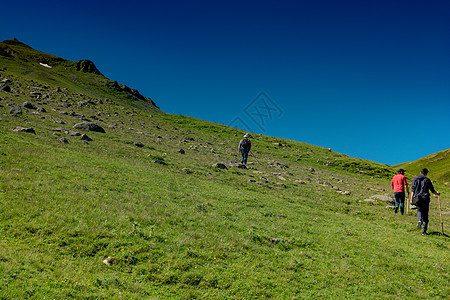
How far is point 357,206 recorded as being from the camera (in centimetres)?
2438

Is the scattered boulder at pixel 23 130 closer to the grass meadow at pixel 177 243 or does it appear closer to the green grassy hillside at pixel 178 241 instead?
the green grassy hillside at pixel 178 241

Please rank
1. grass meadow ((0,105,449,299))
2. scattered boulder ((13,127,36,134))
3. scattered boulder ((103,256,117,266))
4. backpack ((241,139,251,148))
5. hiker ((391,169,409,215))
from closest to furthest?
grass meadow ((0,105,449,299)) < scattered boulder ((103,256,117,266)) < hiker ((391,169,409,215)) < scattered boulder ((13,127,36,134)) < backpack ((241,139,251,148))

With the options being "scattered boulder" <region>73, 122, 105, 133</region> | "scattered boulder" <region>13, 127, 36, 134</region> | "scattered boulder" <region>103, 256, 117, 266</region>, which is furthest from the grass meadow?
"scattered boulder" <region>73, 122, 105, 133</region>

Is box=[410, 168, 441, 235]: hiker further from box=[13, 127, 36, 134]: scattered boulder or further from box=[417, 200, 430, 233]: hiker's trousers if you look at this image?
box=[13, 127, 36, 134]: scattered boulder

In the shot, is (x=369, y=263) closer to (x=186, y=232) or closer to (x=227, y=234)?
(x=227, y=234)

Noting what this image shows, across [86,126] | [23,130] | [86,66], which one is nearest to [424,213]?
[23,130]

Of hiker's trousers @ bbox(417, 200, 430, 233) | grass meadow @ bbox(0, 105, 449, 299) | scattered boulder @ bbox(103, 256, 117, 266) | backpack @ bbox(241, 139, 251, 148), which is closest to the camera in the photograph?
grass meadow @ bbox(0, 105, 449, 299)

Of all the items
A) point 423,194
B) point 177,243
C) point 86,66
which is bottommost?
point 177,243

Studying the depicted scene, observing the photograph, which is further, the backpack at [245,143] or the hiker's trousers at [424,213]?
the backpack at [245,143]

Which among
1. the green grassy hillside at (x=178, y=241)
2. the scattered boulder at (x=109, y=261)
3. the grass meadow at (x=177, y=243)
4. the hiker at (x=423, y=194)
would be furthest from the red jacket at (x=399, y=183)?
the scattered boulder at (x=109, y=261)

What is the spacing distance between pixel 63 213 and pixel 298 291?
34.5 ft

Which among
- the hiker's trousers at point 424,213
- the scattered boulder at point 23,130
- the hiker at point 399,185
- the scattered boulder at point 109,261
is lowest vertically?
the scattered boulder at point 109,261

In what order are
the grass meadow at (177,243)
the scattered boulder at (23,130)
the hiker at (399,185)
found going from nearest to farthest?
1. the grass meadow at (177,243)
2. the hiker at (399,185)
3. the scattered boulder at (23,130)

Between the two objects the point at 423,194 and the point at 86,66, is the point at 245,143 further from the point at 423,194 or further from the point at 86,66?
the point at 86,66
